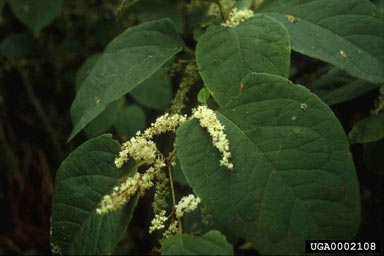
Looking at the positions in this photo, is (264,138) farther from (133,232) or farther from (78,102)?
(133,232)

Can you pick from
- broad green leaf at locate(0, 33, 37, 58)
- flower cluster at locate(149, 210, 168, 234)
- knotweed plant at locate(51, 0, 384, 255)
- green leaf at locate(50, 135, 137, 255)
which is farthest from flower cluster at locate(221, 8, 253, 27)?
broad green leaf at locate(0, 33, 37, 58)

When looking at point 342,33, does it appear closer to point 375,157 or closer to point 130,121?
point 375,157

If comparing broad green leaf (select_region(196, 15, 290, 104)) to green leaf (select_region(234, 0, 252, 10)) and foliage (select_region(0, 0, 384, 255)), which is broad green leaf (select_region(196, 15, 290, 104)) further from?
green leaf (select_region(234, 0, 252, 10))

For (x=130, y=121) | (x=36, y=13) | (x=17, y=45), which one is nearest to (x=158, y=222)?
(x=130, y=121)

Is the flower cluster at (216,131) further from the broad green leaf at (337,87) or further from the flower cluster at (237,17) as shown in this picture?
the broad green leaf at (337,87)

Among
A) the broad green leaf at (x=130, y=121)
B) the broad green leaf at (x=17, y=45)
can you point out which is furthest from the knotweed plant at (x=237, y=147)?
the broad green leaf at (x=17, y=45)

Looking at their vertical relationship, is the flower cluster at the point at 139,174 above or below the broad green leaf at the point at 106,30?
below
